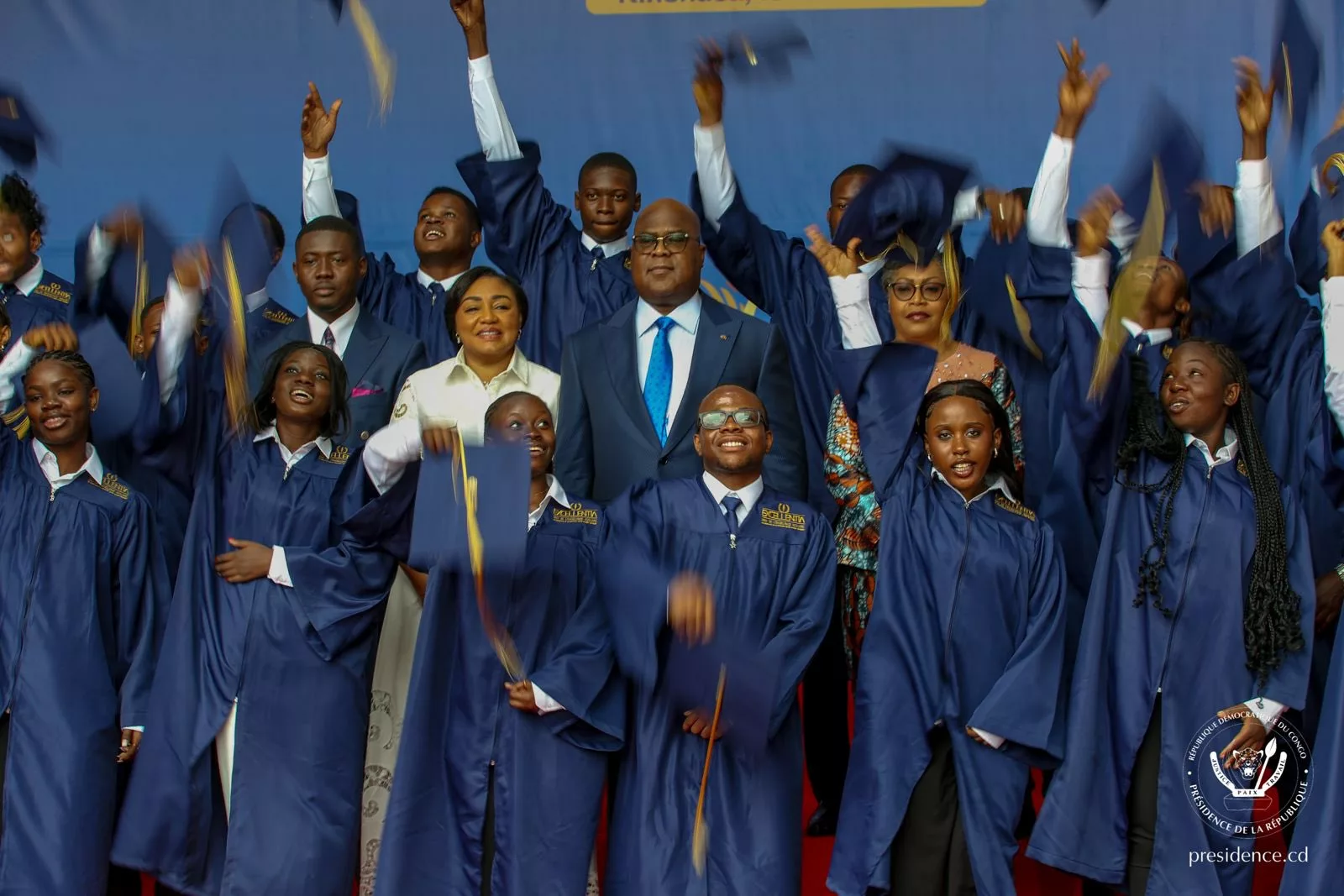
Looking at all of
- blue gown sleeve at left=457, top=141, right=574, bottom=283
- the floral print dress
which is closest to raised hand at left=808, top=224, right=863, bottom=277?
the floral print dress

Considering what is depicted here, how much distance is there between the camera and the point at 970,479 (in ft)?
17.4

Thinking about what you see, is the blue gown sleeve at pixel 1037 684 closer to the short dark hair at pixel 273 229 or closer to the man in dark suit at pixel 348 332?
the man in dark suit at pixel 348 332

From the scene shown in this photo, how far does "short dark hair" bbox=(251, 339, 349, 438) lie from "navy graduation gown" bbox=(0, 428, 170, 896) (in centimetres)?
49

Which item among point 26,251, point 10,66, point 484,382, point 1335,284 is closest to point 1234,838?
point 1335,284

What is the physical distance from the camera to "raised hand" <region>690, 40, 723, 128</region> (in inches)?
245

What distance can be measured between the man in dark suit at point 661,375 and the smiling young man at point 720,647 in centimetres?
33

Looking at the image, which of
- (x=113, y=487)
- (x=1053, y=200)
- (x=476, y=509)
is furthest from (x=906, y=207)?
(x=113, y=487)

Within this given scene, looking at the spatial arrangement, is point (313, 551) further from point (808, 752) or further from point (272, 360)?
point (808, 752)

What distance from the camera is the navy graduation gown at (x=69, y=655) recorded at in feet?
17.5

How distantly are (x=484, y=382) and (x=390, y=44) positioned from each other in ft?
8.74

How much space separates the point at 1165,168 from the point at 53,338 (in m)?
3.76

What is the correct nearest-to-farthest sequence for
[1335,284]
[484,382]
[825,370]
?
[1335,284] < [484,382] < [825,370]

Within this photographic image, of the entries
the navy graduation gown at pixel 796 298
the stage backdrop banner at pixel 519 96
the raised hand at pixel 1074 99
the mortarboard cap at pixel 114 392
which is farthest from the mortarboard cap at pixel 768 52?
the mortarboard cap at pixel 114 392

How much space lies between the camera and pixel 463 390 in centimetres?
579
